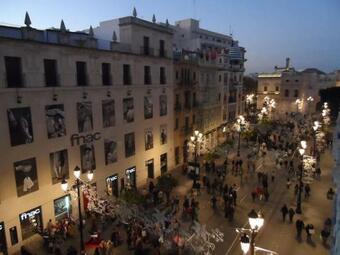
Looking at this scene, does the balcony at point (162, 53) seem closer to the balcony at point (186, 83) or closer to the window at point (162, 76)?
the window at point (162, 76)

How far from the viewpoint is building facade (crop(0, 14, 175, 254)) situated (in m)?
18.3

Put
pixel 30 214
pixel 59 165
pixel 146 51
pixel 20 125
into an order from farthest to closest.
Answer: pixel 146 51, pixel 59 165, pixel 30 214, pixel 20 125

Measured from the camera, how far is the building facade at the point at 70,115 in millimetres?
18266

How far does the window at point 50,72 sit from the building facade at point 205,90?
15709 mm

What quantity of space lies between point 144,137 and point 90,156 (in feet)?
22.9

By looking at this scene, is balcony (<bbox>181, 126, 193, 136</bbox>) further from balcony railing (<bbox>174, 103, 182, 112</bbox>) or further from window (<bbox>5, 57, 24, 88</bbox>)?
window (<bbox>5, 57, 24, 88</bbox>)

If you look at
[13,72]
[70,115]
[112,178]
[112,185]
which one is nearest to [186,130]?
[112,178]

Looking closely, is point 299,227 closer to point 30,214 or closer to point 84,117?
point 84,117

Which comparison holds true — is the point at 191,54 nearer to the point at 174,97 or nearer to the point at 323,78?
the point at 174,97

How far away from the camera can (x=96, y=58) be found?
929 inches

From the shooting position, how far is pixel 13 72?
18203mm

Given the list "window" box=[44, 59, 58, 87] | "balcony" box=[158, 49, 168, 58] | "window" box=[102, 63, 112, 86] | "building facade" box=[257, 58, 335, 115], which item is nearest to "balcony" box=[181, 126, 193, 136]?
"balcony" box=[158, 49, 168, 58]

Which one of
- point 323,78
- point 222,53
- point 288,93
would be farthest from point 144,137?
point 323,78

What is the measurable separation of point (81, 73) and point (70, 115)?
333 centimetres
